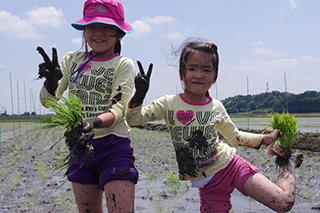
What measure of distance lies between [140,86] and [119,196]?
26.6 inches

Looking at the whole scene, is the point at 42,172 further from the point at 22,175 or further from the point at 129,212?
the point at 129,212

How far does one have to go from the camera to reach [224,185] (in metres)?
2.50

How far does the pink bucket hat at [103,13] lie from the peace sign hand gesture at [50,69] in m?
0.27

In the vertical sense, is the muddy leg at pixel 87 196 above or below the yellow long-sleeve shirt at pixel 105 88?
below

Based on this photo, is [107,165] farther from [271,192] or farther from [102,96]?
[271,192]

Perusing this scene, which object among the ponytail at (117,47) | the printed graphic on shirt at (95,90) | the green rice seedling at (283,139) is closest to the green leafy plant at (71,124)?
the printed graphic on shirt at (95,90)

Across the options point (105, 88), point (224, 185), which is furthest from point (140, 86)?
point (224, 185)

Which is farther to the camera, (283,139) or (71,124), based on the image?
(283,139)

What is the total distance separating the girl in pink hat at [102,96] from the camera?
2125mm

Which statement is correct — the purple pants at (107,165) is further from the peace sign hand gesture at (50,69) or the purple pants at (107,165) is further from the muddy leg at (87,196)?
the peace sign hand gesture at (50,69)

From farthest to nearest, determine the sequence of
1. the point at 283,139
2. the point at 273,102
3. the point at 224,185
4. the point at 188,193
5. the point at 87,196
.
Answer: the point at 273,102
the point at 188,193
the point at 283,139
the point at 224,185
the point at 87,196

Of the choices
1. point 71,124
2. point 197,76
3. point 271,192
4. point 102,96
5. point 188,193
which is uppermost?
point 197,76

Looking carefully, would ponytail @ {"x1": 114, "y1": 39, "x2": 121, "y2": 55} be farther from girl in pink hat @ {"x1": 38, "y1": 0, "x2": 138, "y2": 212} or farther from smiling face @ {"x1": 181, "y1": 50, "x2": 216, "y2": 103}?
smiling face @ {"x1": 181, "y1": 50, "x2": 216, "y2": 103}

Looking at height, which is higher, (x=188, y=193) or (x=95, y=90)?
(x=95, y=90)
